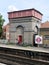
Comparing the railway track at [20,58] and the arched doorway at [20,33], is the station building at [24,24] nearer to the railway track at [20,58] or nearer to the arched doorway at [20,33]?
the arched doorway at [20,33]

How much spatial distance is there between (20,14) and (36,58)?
3347cm

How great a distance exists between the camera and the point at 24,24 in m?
38.8

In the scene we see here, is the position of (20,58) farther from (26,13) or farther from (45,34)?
(26,13)

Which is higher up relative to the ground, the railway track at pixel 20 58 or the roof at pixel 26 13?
the roof at pixel 26 13

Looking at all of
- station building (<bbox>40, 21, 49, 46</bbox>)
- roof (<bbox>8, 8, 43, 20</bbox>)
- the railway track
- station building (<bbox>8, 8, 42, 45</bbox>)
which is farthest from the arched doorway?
the railway track

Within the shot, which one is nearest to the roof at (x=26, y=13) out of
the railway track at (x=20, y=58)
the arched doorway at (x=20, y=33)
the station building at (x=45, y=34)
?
the arched doorway at (x=20, y=33)

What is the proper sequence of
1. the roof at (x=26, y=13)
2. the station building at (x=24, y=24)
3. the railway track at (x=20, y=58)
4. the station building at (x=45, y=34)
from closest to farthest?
1. the railway track at (x=20, y=58)
2. the station building at (x=45, y=34)
3. the station building at (x=24, y=24)
4. the roof at (x=26, y=13)

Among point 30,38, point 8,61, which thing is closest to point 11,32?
point 30,38

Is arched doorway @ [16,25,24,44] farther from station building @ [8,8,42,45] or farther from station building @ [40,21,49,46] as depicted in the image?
station building @ [40,21,49,46]

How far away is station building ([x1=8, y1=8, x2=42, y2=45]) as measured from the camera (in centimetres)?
3769

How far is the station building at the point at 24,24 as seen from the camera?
3769 cm

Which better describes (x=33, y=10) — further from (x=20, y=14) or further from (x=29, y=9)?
(x=20, y=14)

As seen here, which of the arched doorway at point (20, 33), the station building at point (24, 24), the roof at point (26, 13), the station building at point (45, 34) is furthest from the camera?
the arched doorway at point (20, 33)

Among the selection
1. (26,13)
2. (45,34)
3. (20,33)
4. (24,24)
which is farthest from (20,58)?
(20,33)
